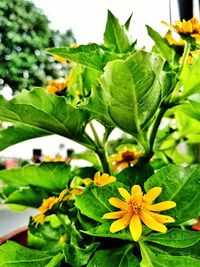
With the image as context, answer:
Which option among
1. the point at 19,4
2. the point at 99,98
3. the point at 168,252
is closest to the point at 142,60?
the point at 99,98

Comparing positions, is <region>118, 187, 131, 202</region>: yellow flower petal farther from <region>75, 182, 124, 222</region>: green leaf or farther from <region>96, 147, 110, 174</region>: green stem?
<region>96, 147, 110, 174</region>: green stem

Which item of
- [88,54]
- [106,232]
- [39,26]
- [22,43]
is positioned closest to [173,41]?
[88,54]

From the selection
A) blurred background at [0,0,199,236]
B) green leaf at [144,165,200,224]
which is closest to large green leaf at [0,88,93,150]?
green leaf at [144,165,200,224]

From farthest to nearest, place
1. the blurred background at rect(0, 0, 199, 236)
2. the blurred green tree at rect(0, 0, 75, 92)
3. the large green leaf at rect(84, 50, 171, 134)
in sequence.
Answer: the blurred green tree at rect(0, 0, 75, 92)
the blurred background at rect(0, 0, 199, 236)
the large green leaf at rect(84, 50, 171, 134)

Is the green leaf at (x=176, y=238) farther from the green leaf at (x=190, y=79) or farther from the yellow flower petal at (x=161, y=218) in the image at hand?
the green leaf at (x=190, y=79)

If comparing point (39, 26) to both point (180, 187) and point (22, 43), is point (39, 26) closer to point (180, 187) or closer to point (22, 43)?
point (22, 43)

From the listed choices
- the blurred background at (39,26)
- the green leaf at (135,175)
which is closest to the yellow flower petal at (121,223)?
the green leaf at (135,175)
